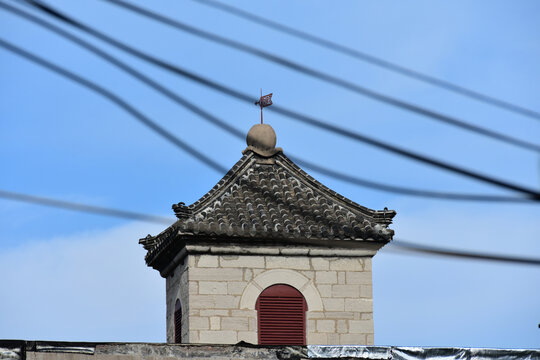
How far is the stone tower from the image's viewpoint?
19.5 metres

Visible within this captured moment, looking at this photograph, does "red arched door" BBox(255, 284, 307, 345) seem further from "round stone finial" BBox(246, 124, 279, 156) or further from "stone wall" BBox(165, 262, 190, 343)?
"round stone finial" BBox(246, 124, 279, 156)

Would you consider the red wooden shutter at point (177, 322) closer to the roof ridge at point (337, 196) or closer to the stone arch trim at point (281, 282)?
the stone arch trim at point (281, 282)

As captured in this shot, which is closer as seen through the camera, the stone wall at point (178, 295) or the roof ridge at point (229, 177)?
the stone wall at point (178, 295)

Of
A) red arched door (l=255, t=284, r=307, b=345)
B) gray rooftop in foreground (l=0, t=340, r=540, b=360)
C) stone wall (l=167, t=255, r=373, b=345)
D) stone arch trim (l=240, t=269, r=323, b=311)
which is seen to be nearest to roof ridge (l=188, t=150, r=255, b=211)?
stone wall (l=167, t=255, r=373, b=345)

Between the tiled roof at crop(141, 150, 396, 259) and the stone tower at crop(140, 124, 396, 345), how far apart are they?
0.02 metres

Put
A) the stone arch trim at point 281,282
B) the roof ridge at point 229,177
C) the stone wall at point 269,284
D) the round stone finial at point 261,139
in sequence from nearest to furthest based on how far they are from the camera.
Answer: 1. the stone wall at point 269,284
2. the stone arch trim at point 281,282
3. the roof ridge at point 229,177
4. the round stone finial at point 261,139

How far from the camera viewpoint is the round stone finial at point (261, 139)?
21.5 metres

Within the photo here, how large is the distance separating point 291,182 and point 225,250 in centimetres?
250

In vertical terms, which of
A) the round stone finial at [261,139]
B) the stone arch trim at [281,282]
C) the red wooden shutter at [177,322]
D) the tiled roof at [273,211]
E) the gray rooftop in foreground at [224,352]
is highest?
the round stone finial at [261,139]

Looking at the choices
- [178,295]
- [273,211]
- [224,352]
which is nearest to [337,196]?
[273,211]

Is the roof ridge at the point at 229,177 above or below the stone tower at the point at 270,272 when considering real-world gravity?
above

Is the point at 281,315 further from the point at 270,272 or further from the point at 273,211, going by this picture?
the point at 273,211

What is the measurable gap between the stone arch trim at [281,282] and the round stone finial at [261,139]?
2891mm

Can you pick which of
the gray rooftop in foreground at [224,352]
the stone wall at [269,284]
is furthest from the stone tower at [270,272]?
the gray rooftop in foreground at [224,352]
